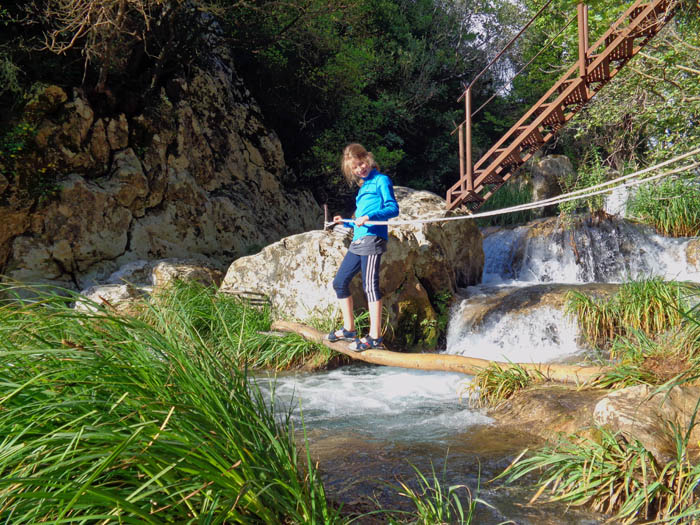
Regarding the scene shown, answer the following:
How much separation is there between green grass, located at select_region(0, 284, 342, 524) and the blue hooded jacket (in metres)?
2.83

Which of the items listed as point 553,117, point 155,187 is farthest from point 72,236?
point 553,117

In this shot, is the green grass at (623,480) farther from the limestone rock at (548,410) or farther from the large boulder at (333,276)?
the large boulder at (333,276)

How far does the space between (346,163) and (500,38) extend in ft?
61.4

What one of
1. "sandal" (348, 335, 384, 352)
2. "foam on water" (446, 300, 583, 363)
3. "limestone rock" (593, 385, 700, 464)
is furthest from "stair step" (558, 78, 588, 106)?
"limestone rock" (593, 385, 700, 464)

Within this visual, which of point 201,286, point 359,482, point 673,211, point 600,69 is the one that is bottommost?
point 359,482

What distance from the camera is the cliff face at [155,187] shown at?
29.9 ft

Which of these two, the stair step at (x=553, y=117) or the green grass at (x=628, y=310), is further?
the stair step at (x=553, y=117)

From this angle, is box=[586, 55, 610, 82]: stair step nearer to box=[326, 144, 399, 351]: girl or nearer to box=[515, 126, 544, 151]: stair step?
box=[515, 126, 544, 151]: stair step

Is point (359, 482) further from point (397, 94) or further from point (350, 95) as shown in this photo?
point (397, 94)

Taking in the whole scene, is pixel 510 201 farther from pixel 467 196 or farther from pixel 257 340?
pixel 257 340

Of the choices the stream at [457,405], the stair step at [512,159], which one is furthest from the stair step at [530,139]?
the stream at [457,405]

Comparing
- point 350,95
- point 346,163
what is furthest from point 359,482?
point 350,95

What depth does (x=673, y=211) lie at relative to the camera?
1095cm

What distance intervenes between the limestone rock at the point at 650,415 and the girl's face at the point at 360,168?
2856 mm
